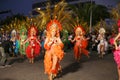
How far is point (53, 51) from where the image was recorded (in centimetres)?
1110

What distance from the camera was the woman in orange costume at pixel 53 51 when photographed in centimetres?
1098

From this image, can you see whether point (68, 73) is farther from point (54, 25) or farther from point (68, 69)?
point (54, 25)

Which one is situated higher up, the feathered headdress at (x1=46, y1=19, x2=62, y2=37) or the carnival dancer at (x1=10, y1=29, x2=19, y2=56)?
the feathered headdress at (x1=46, y1=19, x2=62, y2=37)

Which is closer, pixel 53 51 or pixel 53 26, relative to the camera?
pixel 53 51

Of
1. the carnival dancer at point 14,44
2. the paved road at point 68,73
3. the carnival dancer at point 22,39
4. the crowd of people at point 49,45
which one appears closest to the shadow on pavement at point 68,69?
the paved road at point 68,73

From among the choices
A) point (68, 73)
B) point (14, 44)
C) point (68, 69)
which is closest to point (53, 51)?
point (68, 73)

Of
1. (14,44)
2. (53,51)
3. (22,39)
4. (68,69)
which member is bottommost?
(68,69)

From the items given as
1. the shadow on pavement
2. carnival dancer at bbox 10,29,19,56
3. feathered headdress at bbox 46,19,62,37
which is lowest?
the shadow on pavement

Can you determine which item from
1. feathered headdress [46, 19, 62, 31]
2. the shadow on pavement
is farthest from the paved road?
feathered headdress [46, 19, 62, 31]

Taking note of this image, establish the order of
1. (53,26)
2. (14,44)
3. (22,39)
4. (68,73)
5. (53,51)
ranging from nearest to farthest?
(53,51) < (53,26) < (68,73) < (22,39) < (14,44)

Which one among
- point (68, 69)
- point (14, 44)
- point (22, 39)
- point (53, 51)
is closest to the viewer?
point (53, 51)

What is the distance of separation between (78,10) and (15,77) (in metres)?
44.2

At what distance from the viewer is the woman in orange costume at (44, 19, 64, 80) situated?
10984mm

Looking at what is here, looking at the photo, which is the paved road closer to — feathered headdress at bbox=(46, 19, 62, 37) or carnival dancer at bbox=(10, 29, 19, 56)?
feathered headdress at bbox=(46, 19, 62, 37)
